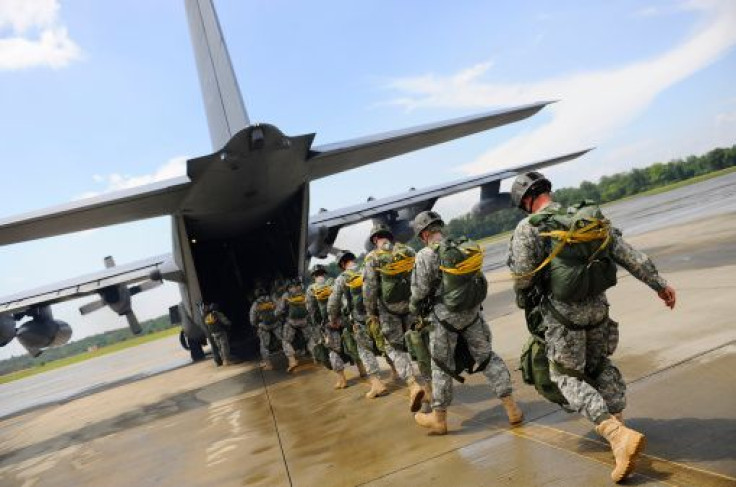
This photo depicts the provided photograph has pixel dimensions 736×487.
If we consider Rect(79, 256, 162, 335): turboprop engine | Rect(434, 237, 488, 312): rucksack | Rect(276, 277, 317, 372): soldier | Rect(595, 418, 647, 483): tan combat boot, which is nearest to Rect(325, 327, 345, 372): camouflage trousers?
Rect(276, 277, 317, 372): soldier

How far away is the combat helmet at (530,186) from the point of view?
388 cm

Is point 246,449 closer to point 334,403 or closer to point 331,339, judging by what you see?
point 334,403

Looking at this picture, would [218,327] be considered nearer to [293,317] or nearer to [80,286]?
[293,317]

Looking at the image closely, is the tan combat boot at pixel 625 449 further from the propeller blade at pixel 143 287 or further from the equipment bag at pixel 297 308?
the propeller blade at pixel 143 287

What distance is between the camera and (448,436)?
4.68 meters

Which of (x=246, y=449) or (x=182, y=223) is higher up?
(x=182, y=223)

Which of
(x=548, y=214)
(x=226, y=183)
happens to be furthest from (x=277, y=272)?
(x=548, y=214)

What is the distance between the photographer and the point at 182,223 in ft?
31.2

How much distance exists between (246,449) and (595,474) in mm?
3817

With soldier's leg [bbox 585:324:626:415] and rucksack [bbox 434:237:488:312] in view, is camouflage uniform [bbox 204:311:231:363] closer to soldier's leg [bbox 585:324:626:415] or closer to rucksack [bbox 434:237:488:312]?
rucksack [bbox 434:237:488:312]

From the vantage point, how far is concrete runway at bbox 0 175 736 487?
353 cm

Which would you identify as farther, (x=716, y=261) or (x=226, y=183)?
(x=716, y=261)

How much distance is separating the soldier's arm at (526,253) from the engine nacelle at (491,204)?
13549 mm

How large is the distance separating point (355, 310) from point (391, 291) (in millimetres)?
1277
